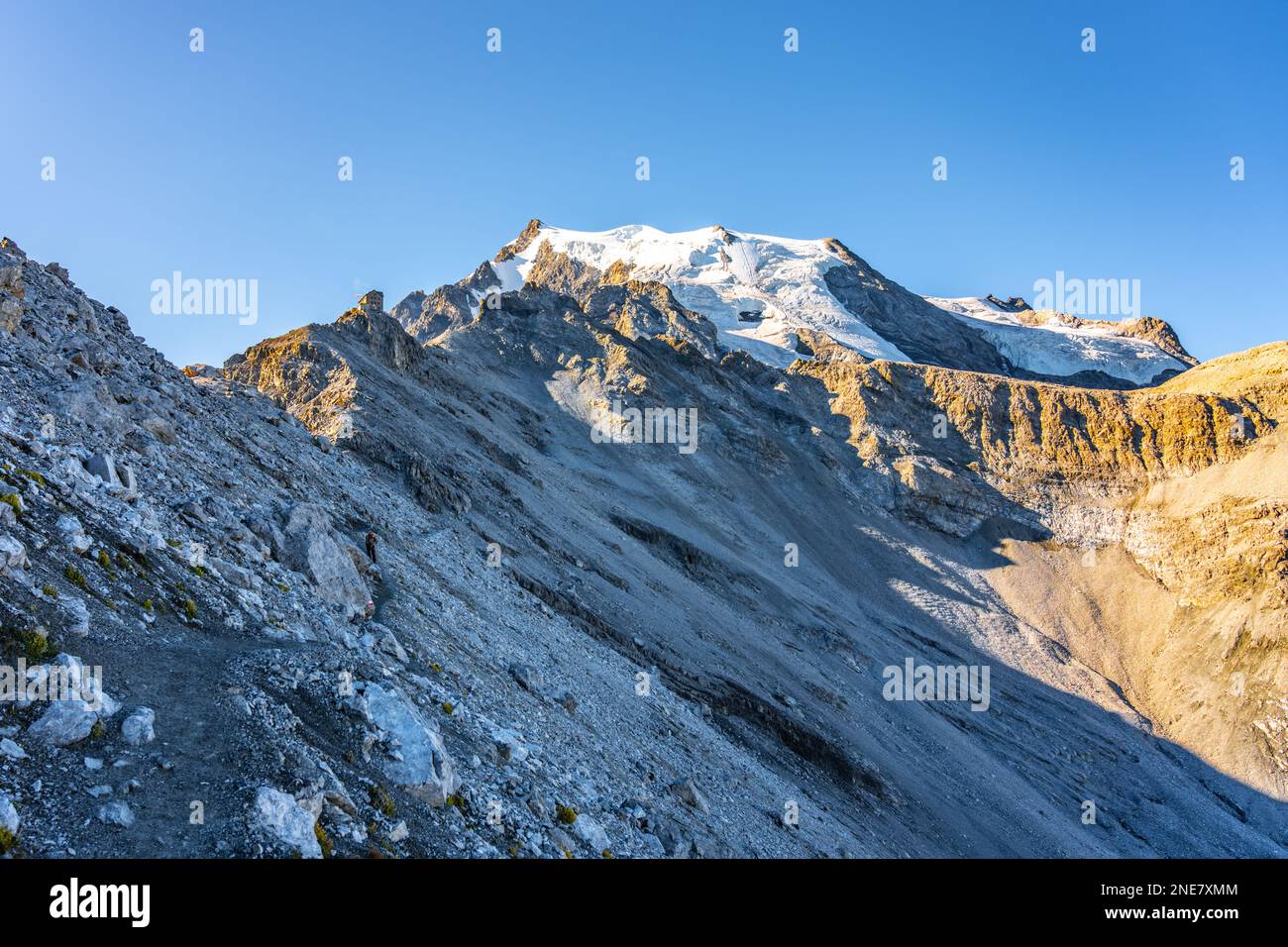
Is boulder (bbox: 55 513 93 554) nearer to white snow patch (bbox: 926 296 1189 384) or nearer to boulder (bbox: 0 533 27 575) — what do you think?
boulder (bbox: 0 533 27 575)

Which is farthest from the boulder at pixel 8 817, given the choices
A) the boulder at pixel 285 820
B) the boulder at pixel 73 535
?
the boulder at pixel 73 535

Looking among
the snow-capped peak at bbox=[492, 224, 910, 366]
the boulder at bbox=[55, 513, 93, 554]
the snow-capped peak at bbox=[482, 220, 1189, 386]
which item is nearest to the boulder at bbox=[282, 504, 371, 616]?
the boulder at bbox=[55, 513, 93, 554]

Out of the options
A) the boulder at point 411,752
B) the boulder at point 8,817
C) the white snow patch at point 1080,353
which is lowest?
the boulder at point 411,752

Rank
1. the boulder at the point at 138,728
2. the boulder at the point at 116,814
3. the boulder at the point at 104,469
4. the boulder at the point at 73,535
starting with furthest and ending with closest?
1. the boulder at the point at 104,469
2. the boulder at the point at 73,535
3. the boulder at the point at 138,728
4. the boulder at the point at 116,814

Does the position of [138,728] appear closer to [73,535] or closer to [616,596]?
[73,535]

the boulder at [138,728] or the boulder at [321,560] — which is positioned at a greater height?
the boulder at [321,560]

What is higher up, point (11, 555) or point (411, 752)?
point (11, 555)

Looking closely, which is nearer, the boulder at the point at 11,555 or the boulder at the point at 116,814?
the boulder at the point at 116,814

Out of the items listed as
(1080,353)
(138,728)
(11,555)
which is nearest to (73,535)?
(11,555)

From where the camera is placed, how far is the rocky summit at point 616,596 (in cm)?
1091

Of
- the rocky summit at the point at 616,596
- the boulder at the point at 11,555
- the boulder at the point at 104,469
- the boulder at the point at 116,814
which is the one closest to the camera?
the boulder at the point at 116,814

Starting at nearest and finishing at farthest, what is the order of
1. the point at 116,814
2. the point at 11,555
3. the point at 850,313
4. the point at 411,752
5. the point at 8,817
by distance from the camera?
the point at 8,817 → the point at 116,814 → the point at 11,555 → the point at 411,752 → the point at 850,313

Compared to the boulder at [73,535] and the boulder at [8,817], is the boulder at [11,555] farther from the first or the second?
the boulder at [8,817]

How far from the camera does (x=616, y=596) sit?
135 ft
